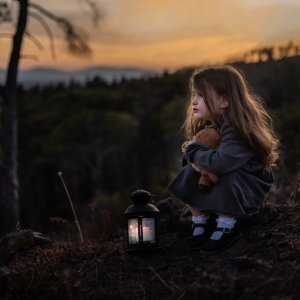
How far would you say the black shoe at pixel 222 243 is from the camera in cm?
355

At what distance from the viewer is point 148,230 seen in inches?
154

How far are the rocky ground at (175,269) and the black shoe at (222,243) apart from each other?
0.19ft

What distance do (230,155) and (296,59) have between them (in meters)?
56.8

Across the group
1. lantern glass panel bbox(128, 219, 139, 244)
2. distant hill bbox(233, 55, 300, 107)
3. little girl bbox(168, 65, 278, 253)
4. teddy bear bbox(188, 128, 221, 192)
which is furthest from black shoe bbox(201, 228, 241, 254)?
distant hill bbox(233, 55, 300, 107)

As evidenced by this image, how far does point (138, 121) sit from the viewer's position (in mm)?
39719

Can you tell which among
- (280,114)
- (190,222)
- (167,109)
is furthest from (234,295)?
(167,109)

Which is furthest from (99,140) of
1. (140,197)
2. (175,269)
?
(175,269)

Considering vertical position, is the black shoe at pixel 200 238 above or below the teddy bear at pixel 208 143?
below

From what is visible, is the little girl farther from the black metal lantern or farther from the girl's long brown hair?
the black metal lantern

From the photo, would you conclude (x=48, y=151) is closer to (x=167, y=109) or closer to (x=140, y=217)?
(x=167, y=109)

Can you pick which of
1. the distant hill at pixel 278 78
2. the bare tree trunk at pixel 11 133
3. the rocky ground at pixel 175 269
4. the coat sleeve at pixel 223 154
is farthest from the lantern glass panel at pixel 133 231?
the distant hill at pixel 278 78

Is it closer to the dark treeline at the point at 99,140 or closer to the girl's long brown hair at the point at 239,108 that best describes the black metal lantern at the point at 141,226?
the girl's long brown hair at the point at 239,108

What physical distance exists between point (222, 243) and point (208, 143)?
76cm

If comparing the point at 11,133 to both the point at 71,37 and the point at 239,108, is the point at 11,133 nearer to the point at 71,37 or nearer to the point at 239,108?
the point at 71,37
